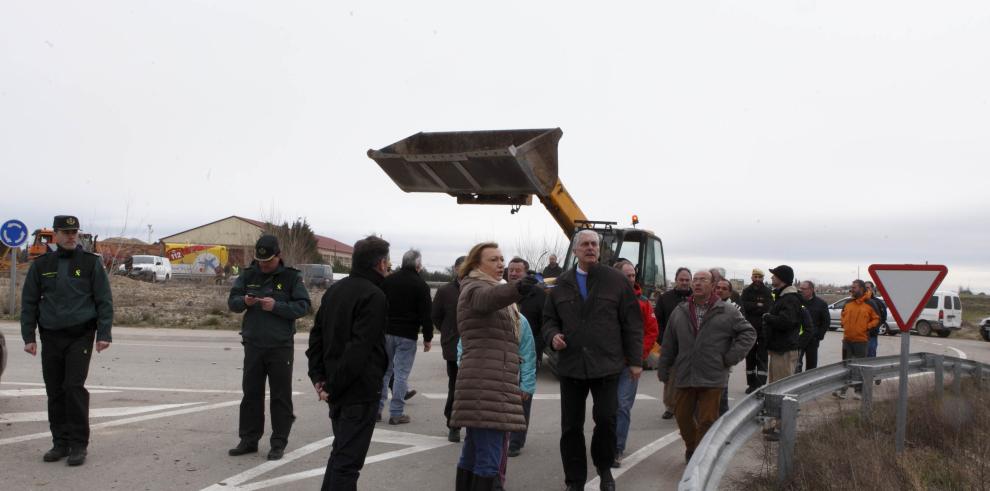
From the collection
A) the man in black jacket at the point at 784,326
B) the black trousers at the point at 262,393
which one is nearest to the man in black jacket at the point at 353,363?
the black trousers at the point at 262,393

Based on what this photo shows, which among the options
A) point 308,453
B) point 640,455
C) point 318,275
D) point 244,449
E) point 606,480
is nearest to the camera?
point 606,480

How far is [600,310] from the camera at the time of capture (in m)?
5.55

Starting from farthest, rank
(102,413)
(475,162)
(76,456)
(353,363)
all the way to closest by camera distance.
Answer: (475,162)
(102,413)
(76,456)
(353,363)

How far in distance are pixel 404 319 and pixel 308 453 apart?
1930mm

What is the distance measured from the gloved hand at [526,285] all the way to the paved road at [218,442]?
88.5 inches

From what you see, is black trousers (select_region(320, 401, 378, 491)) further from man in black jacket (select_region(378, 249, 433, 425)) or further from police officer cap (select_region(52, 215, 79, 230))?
man in black jacket (select_region(378, 249, 433, 425))

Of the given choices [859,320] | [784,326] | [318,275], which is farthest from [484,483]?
[318,275]

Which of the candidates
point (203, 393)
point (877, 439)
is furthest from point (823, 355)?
point (203, 393)

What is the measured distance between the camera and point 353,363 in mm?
4543

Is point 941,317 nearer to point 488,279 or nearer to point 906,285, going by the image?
point 906,285

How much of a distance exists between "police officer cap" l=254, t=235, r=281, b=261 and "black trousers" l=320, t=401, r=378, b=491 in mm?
2386

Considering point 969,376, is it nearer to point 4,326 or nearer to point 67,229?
point 67,229

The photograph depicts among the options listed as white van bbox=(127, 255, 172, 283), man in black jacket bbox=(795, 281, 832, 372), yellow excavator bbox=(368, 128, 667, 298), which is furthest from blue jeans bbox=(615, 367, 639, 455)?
white van bbox=(127, 255, 172, 283)

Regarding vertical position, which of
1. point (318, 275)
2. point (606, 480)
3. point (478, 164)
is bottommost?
point (606, 480)
